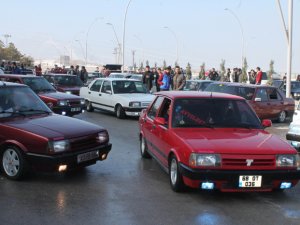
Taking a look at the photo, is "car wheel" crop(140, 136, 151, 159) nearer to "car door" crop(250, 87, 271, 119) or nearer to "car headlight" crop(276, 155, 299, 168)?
"car headlight" crop(276, 155, 299, 168)

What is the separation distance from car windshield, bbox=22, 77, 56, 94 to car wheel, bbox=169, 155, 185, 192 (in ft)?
31.2

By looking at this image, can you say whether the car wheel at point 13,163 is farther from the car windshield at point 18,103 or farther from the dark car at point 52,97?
the dark car at point 52,97

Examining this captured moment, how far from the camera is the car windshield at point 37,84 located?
14.9m

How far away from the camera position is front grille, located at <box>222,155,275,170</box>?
5637mm

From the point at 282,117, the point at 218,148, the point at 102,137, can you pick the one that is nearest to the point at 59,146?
the point at 102,137

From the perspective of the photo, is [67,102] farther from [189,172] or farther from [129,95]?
[189,172]

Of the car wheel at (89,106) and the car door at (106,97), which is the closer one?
the car door at (106,97)

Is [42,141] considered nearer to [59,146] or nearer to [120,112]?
[59,146]

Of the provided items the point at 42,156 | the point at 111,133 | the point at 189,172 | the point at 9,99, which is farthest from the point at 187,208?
the point at 111,133

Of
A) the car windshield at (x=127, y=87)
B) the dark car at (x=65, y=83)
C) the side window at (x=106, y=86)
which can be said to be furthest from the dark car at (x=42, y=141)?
the dark car at (x=65, y=83)

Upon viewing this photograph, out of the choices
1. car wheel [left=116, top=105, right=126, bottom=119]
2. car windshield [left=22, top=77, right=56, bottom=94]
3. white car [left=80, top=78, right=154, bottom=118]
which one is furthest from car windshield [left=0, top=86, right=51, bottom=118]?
car wheel [left=116, top=105, right=126, bottom=119]

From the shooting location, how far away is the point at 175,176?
6.16 m

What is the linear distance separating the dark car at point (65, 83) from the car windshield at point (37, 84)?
12.2 ft

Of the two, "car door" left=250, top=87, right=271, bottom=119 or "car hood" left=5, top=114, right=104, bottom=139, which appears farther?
"car door" left=250, top=87, right=271, bottom=119
